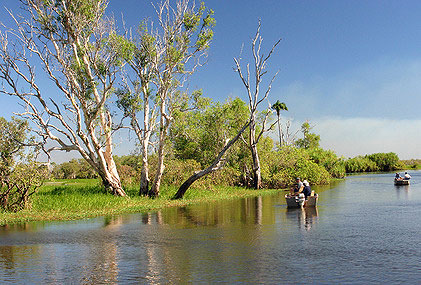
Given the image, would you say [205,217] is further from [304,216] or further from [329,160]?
[329,160]

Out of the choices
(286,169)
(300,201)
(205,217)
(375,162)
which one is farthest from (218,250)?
(375,162)

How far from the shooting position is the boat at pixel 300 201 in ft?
80.0

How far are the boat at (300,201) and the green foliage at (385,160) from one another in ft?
338

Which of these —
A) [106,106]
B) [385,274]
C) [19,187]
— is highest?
[106,106]

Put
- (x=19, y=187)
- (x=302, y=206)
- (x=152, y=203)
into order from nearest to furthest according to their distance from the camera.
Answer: (x=19, y=187), (x=302, y=206), (x=152, y=203)

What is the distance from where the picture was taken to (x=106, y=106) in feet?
98.4

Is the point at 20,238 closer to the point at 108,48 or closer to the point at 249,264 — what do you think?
the point at 249,264

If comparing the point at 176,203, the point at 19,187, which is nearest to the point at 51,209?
the point at 19,187

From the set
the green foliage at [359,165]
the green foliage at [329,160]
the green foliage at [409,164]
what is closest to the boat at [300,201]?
the green foliage at [329,160]

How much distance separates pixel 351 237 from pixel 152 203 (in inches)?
613

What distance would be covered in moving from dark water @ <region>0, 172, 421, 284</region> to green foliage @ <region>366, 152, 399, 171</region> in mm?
105937

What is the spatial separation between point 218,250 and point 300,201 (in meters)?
13.1

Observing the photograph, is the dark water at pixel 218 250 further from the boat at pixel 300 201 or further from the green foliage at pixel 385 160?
the green foliage at pixel 385 160

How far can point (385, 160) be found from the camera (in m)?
119
